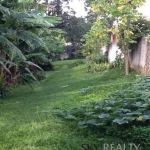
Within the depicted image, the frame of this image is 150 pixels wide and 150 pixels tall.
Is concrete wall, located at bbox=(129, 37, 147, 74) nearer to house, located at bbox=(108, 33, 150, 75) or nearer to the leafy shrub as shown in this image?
house, located at bbox=(108, 33, 150, 75)

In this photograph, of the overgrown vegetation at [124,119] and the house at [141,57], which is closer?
the overgrown vegetation at [124,119]

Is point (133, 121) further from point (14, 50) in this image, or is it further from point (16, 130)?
point (14, 50)

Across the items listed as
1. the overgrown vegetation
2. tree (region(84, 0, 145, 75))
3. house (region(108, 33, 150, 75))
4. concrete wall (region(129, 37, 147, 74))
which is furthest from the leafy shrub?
concrete wall (region(129, 37, 147, 74))

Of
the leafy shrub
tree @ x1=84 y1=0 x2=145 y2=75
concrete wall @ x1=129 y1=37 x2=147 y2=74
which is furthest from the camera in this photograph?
concrete wall @ x1=129 y1=37 x2=147 y2=74

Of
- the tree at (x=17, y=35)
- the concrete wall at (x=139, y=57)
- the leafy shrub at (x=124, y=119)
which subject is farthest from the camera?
the concrete wall at (x=139, y=57)

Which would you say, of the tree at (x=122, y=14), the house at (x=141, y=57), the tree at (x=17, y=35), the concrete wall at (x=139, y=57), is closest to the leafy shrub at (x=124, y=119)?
the tree at (x=17, y=35)

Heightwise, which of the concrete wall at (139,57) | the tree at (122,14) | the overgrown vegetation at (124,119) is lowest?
the overgrown vegetation at (124,119)

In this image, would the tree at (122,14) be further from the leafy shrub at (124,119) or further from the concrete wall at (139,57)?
the leafy shrub at (124,119)

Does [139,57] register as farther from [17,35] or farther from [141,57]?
[17,35]

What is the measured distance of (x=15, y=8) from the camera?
9.28 metres

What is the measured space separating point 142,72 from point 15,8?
5.52 m

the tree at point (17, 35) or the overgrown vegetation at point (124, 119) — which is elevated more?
the tree at point (17, 35)

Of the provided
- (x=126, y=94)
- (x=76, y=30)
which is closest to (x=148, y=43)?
(x=126, y=94)

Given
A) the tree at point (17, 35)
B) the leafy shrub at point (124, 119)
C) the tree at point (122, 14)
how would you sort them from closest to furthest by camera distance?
the leafy shrub at point (124, 119) < the tree at point (17, 35) < the tree at point (122, 14)
